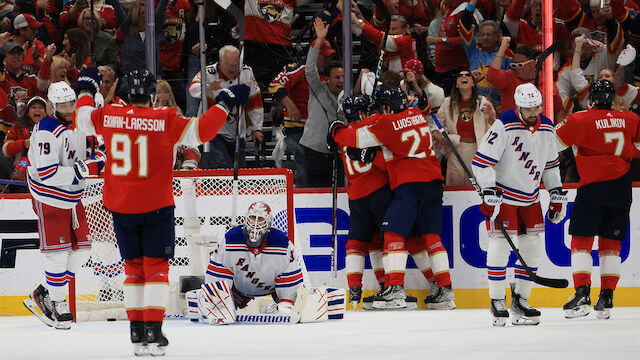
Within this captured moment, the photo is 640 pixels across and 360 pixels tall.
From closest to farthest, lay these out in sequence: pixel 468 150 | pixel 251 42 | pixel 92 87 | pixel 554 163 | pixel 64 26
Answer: pixel 92 87 < pixel 554 163 < pixel 468 150 < pixel 251 42 < pixel 64 26

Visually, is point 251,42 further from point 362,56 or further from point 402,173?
point 402,173

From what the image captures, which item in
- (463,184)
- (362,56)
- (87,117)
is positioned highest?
(362,56)

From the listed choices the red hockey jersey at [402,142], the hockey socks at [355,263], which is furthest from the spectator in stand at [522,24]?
the hockey socks at [355,263]

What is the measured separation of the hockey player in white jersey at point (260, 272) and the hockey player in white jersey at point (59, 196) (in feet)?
2.97

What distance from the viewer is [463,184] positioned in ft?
26.2

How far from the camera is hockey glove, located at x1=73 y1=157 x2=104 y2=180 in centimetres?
649

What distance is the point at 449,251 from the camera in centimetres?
783

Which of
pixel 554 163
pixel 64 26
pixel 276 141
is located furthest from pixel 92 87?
pixel 64 26

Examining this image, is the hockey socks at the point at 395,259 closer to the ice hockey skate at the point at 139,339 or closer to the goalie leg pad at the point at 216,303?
the goalie leg pad at the point at 216,303

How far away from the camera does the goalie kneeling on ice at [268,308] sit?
650 centimetres

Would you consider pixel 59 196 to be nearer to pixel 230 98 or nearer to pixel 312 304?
pixel 312 304

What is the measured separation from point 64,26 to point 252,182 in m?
3.02

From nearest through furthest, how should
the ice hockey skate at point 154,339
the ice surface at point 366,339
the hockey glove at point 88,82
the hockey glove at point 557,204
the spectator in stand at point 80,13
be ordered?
the ice surface at point 366,339 < the ice hockey skate at point 154,339 < the hockey glove at point 88,82 < the hockey glove at point 557,204 < the spectator in stand at point 80,13

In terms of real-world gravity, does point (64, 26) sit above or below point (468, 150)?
above
